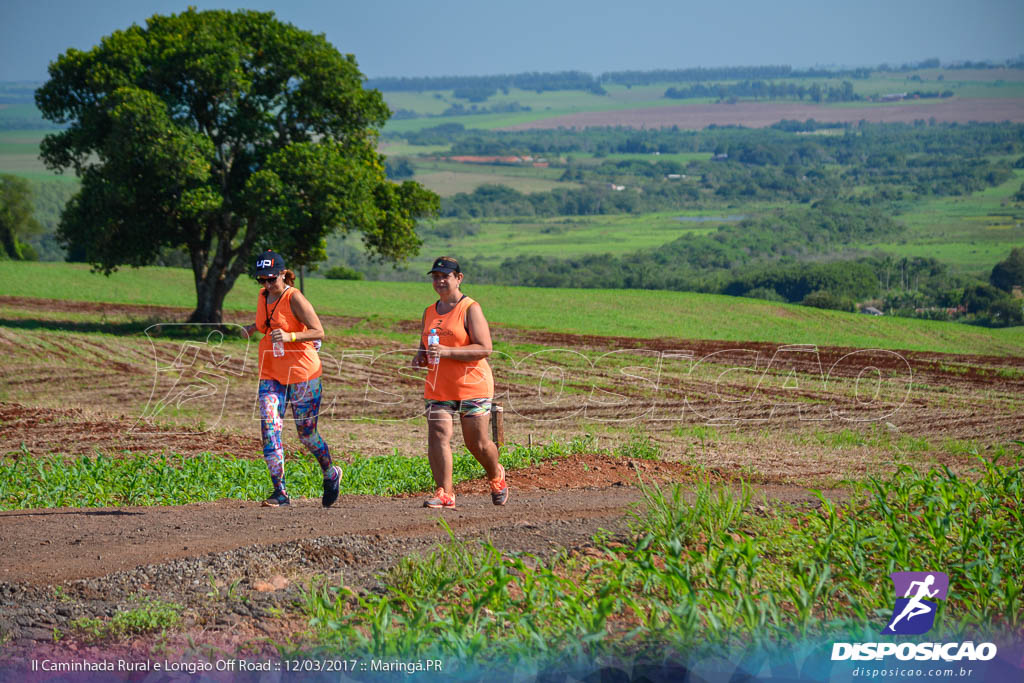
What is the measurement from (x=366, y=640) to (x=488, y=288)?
42.2 meters

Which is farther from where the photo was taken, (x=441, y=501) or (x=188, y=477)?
(x=188, y=477)

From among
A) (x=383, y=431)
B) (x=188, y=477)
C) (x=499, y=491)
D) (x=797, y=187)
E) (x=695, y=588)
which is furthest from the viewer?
(x=797, y=187)

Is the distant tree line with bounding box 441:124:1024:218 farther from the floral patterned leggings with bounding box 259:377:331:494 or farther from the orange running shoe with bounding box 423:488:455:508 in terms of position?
the floral patterned leggings with bounding box 259:377:331:494

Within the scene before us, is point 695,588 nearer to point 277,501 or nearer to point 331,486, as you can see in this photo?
point 331,486

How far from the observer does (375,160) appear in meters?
29.3

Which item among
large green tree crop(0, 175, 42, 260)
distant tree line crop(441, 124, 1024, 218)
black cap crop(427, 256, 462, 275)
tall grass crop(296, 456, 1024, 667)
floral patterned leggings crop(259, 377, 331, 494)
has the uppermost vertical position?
distant tree line crop(441, 124, 1024, 218)

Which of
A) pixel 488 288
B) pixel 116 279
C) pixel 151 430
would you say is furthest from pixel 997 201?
pixel 151 430

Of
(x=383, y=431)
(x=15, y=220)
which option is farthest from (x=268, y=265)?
(x=15, y=220)

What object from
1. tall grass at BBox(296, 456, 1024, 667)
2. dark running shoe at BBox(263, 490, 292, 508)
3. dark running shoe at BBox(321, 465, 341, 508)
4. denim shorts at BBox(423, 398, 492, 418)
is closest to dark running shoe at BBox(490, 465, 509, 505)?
denim shorts at BBox(423, 398, 492, 418)

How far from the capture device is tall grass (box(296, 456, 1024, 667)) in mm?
4562

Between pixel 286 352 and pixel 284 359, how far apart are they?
6cm

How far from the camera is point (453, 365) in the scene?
7.18 m

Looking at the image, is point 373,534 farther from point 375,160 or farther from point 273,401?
point 375,160

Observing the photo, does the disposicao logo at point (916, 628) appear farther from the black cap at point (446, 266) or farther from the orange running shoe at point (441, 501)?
Result: the black cap at point (446, 266)
